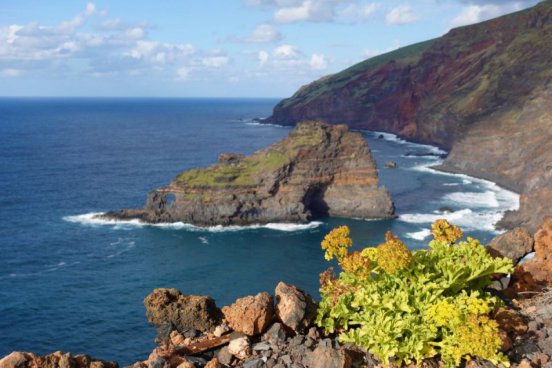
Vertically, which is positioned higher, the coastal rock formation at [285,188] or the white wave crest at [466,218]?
the coastal rock formation at [285,188]

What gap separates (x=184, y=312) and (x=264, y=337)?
281cm

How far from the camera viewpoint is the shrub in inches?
530

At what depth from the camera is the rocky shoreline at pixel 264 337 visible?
14.1m

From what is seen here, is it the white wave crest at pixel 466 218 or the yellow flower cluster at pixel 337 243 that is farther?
the white wave crest at pixel 466 218

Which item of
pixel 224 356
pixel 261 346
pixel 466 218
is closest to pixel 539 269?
pixel 261 346

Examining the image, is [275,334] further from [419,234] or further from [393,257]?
[419,234]

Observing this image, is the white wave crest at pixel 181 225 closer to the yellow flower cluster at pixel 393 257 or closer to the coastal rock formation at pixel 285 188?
the coastal rock formation at pixel 285 188

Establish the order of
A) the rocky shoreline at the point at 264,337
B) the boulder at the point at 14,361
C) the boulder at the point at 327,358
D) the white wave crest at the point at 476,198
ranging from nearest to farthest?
the boulder at the point at 14,361 → the boulder at the point at 327,358 → the rocky shoreline at the point at 264,337 → the white wave crest at the point at 476,198

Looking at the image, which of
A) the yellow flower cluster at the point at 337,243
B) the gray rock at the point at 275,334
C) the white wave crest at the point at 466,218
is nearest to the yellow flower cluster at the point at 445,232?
the yellow flower cluster at the point at 337,243

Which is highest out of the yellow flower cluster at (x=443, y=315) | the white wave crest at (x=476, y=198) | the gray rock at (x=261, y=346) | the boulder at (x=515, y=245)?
the yellow flower cluster at (x=443, y=315)

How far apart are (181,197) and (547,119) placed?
95981 millimetres

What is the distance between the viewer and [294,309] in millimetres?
16109

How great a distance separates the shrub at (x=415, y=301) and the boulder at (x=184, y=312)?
11.5ft

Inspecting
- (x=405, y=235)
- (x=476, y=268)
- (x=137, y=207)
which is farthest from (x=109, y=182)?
(x=476, y=268)
